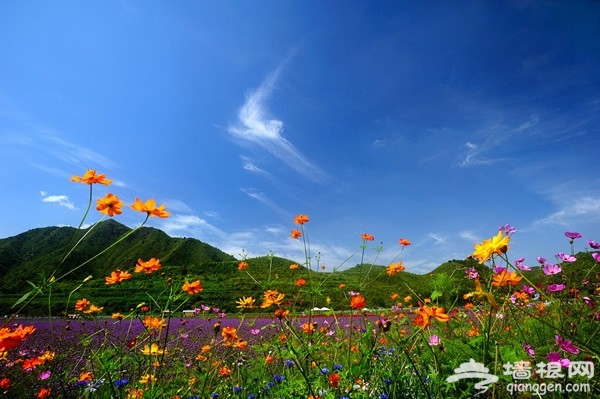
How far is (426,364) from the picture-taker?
291 centimetres

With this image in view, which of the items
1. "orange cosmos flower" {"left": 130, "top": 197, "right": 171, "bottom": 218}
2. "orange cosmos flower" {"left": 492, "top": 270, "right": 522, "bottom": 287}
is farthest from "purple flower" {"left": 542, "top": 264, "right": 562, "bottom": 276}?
"orange cosmos flower" {"left": 130, "top": 197, "right": 171, "bottom": 218}

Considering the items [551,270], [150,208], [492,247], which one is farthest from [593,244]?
[150,208]

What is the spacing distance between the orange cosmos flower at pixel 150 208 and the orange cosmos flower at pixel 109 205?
0.35 ft

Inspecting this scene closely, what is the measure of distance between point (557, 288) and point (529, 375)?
77 centimetres

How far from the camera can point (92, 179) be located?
2080mm

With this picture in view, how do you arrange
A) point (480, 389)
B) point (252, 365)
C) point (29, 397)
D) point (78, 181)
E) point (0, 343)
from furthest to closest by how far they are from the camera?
1. point (252, 365)
2. point (29, 397)
3. point (480, 389)
4. point (78, 181)
5. point (0, 343)

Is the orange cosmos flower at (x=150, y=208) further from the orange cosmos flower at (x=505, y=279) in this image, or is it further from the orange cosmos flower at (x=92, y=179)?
the orange cosmos flower at (x=505, y=279)

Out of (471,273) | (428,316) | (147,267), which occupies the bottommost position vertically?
(428,316)

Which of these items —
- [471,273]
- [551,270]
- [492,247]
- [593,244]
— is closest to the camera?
[492,247]

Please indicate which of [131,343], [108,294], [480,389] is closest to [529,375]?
[480,389]

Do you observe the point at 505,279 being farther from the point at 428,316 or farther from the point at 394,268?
the point at 394,268

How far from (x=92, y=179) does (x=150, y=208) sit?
0.35 m

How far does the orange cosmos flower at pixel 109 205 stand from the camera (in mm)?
2102

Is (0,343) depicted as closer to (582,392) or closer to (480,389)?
(480,389)
